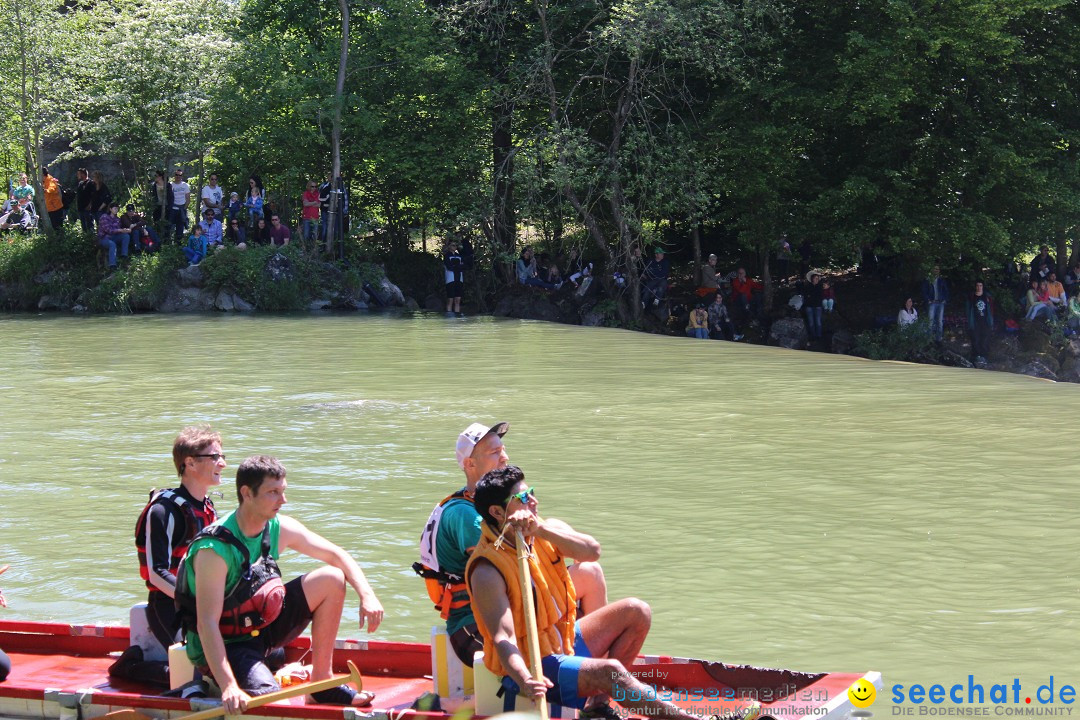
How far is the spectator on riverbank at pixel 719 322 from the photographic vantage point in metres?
28.5

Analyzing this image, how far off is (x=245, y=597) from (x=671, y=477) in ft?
23.9

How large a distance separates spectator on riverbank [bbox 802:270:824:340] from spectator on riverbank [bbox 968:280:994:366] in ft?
10.1

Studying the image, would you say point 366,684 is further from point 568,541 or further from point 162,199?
point 162,199

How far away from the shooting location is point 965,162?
27.5 metres

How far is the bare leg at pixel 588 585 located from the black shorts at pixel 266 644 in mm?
1253

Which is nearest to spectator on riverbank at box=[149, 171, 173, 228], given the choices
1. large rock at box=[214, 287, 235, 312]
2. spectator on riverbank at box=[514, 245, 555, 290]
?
large rock at box=[214, 287, 235, 312]

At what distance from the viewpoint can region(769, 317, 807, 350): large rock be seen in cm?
2811

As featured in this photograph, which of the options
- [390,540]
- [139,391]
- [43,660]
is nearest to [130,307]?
[139,391]

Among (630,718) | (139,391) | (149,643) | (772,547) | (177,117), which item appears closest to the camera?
(630,718)

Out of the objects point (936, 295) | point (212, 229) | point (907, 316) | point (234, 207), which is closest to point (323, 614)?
point (907, 316)

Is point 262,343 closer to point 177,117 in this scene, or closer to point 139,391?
point 139,391

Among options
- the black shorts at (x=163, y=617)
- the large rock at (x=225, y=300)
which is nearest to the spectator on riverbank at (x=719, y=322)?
the large rock at (x=225, y=300)

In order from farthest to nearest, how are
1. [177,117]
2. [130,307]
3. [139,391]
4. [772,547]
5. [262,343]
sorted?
[177,117] < [130,307] < [262,343] < [139,391] < [772,547]

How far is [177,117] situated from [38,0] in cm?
406
